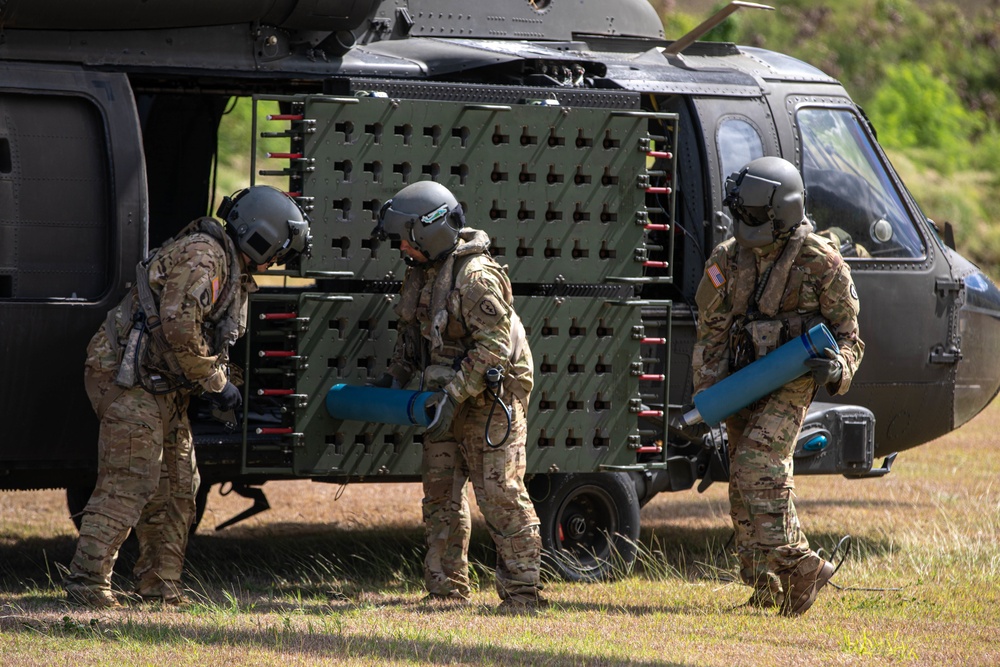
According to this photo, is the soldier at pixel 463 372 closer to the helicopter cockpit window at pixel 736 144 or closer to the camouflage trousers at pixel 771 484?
the camouflage trousers at pixel 771 484

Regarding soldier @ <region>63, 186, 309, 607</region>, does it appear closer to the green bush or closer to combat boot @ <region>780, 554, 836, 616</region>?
combat boot @ <region>780, 554, 836, 616</region>

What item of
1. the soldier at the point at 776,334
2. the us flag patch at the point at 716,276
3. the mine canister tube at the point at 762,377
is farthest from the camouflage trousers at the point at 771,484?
the us flag patch at the point at 716,276

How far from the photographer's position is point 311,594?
268 inches

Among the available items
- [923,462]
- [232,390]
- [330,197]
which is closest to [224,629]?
[232,390]

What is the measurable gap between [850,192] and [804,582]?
2.53 metres

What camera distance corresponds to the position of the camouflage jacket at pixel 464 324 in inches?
241

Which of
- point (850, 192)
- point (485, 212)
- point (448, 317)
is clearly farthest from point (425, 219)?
point (850, 192)

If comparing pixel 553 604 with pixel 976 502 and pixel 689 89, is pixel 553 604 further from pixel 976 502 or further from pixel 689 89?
pixel 976 502

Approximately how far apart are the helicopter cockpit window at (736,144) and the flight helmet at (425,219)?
197cm

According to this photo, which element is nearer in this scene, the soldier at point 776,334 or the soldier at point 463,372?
the soldier at point 463,372

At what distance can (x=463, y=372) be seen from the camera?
6.12 meters

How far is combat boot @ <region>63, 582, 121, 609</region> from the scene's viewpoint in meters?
6.07

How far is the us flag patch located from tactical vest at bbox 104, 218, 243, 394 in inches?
87.1

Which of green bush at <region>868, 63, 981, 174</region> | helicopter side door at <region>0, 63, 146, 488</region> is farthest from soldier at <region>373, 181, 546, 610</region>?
green bush at <region>868, 63, 981, 174</region>
